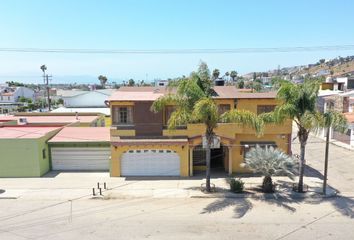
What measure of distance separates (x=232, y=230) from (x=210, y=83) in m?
→ 8.10

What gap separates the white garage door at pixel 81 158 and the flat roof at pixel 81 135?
0.65 metres

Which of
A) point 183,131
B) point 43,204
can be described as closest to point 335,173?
point 183,131

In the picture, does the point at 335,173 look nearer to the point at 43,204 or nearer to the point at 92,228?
the point at 92,228

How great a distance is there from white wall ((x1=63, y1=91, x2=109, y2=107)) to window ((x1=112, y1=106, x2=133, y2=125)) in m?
43.3

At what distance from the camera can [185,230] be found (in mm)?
13523

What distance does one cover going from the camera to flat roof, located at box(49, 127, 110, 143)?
2344 cm

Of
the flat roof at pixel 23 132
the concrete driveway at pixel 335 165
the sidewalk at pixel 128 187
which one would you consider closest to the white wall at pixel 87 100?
the flat roof at pixel 23 132

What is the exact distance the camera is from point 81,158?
920 inches

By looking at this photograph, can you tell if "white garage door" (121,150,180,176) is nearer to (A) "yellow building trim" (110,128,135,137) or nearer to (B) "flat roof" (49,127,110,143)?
(A) "yellow building trim" (110,128,135,137)

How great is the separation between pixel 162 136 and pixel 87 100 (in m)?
45.9

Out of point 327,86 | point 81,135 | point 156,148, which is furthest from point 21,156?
point 327,86

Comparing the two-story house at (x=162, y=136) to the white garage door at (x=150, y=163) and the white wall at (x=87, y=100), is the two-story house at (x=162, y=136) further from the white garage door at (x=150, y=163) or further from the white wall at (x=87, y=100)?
the white wall at (x=87, y=100)

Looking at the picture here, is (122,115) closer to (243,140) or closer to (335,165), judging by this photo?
(243,140)

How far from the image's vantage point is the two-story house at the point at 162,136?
70.4 feet
